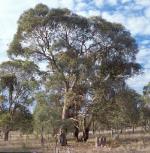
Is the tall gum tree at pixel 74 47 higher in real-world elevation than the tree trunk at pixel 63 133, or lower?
higher

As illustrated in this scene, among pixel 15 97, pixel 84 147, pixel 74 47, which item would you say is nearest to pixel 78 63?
pixel 74 47

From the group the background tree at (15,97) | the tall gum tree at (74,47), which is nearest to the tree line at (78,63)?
the tall gum tree at (74,47)

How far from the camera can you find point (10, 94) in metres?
59.9

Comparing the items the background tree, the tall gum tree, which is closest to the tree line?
the tall gum tree

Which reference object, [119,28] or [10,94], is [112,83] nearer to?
[119,28]

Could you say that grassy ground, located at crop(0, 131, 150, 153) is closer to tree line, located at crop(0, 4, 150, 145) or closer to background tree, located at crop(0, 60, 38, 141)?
tree line, located at crop(0, 4, 150, 145)

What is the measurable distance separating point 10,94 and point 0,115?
3.01 m

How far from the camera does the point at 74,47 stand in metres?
47.0

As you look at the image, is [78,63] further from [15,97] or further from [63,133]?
[15,97]

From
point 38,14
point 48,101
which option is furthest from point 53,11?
point 48,101

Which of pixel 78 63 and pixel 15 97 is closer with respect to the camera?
pixel 78 63

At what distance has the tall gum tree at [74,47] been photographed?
46.1 meters

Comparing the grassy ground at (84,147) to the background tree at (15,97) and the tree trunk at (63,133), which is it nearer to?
the tree trunk at (63,133)

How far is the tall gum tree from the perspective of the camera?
46094 millimetres
